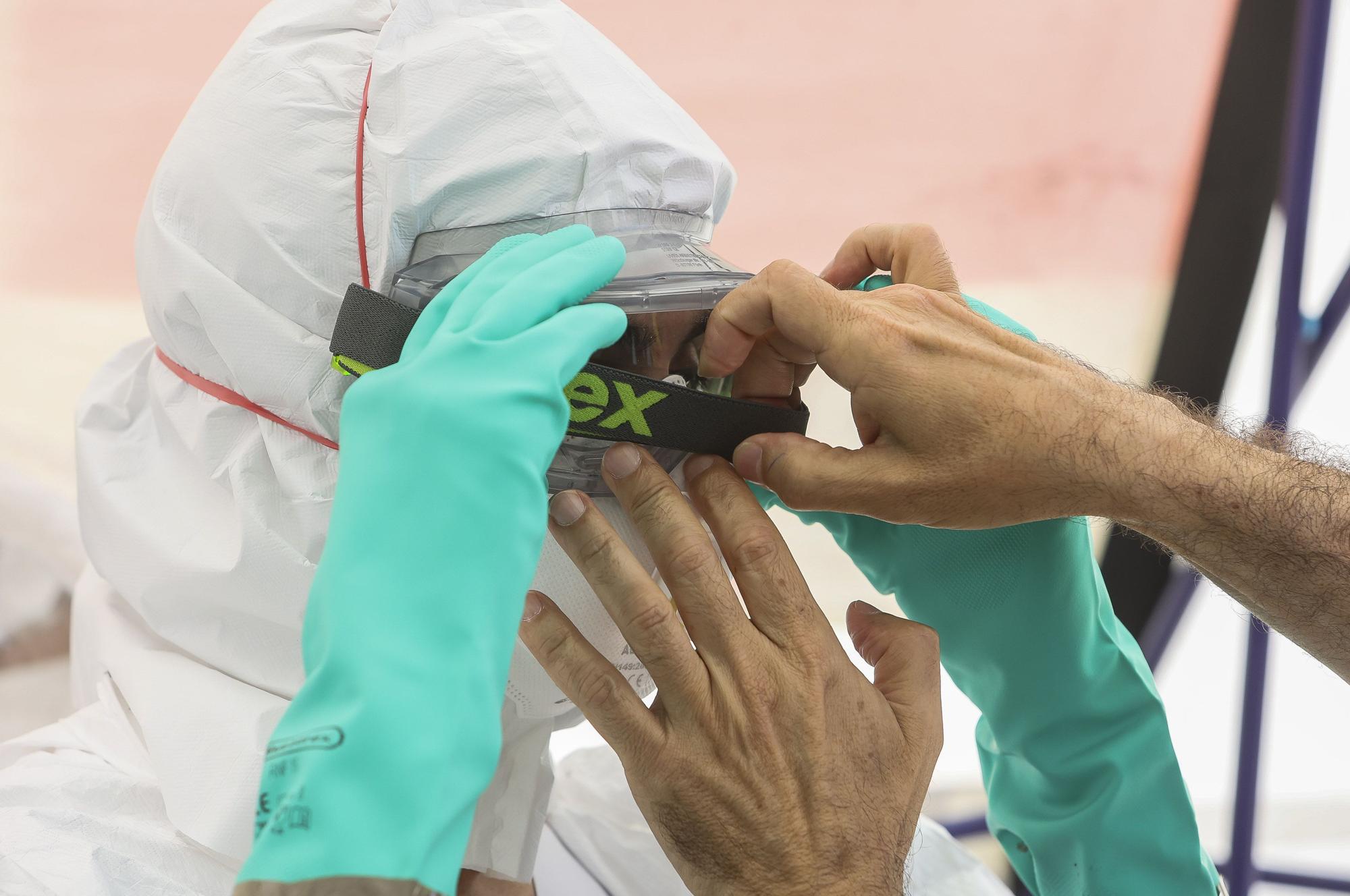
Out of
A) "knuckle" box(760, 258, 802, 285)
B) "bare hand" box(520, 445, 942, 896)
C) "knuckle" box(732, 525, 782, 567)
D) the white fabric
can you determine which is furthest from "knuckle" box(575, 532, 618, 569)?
the white fabric

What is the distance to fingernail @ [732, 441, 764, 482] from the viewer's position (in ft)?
2.65

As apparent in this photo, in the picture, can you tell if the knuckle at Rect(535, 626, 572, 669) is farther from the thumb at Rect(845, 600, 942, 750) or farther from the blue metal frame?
the blue metal frame

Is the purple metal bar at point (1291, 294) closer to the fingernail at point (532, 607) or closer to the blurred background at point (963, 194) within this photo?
the blurred background at point (963, 194)

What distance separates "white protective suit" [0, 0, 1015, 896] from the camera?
2.56ft

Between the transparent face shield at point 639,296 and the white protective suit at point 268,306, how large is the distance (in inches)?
1.0

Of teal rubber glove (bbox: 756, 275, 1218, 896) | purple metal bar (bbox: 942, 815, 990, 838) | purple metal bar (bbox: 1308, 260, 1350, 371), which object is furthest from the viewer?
purple metal bar (bbox: 942, 815, 990, 838)

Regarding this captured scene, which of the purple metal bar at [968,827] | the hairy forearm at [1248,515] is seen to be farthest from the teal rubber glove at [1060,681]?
the purple metal bar at [968,827]

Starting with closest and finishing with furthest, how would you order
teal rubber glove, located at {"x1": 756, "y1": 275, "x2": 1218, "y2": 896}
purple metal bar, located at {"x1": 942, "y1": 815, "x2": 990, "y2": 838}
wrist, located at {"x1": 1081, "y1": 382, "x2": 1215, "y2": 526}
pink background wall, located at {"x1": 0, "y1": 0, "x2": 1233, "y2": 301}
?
1. wrist, located at {"x1": 1081, "y1": 382, "x2": 1215, "y2": 526}
2. teal rubber glove, located at {"x1": 756, "y1": 275, "x2": 1218, "y2": 896}
3. pink background wall, located at {"x1": 0, "y1": 0, "x2": 1233, "y2": 301}
4. purple metal bar, located at {"x1": 942, "y1": 815, "x2": 990, "y2": 838}

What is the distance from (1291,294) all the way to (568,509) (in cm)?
196

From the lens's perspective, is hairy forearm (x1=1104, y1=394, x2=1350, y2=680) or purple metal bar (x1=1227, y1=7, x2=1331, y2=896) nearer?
hairy forearm (x1=1104, y1=394, x2=1350, y2=680)

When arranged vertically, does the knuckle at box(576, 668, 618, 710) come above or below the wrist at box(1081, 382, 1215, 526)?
below

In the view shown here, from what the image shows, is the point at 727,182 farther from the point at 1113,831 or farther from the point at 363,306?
the point at 1113,831

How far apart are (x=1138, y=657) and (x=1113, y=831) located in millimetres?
197

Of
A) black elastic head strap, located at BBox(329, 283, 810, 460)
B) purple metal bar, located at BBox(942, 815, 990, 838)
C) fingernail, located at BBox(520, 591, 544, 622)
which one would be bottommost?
purple metal bar, located at BBox(942, 815, 990, 838)
